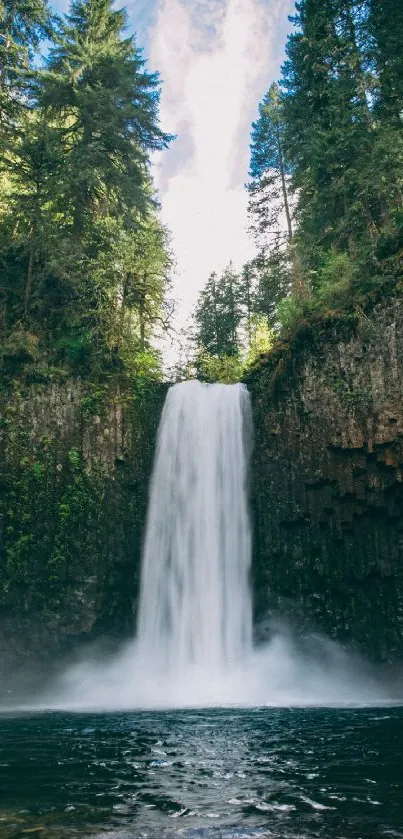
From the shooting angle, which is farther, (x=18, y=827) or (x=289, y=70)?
(x=289, y=70)

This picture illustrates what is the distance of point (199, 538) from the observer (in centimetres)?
1744

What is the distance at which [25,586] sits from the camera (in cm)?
1655

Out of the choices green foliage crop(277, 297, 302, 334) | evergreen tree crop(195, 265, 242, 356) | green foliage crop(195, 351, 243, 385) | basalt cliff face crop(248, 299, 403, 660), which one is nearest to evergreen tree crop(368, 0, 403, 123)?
green foliage crop(277, 297, 302, 334)

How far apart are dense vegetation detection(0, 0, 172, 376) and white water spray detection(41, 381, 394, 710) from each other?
3.25 m

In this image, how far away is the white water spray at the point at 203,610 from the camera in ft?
49.0

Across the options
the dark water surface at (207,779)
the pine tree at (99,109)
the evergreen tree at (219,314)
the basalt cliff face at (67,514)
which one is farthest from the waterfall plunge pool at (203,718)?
the evergreen tree at (219,314)

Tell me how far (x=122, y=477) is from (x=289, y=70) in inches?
880

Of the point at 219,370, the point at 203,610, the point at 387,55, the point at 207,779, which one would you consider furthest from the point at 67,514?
the point at 387,55

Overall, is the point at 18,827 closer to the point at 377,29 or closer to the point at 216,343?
the point at 377,29

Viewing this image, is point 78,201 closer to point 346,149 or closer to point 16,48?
point 16,48

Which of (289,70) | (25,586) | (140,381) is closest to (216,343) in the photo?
(289,70)

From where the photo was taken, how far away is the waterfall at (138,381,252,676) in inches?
636

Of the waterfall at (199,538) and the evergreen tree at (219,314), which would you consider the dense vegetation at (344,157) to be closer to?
the waterfall at (199,538)

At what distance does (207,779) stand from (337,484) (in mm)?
10569
